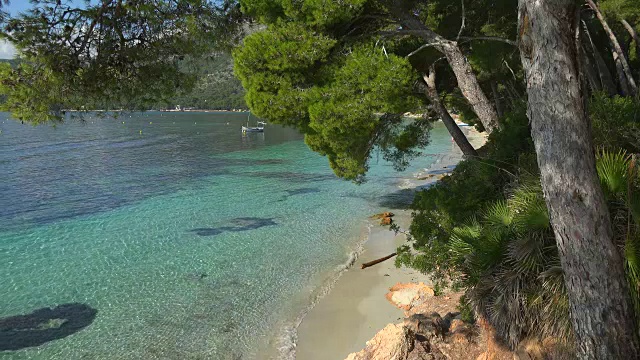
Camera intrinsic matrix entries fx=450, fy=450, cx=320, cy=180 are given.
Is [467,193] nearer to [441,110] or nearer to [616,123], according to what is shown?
[616,123]

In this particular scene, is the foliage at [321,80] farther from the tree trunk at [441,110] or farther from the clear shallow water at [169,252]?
the clear shallow water at [169,252]

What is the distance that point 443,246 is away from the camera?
6.95 m

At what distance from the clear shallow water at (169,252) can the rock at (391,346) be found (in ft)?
8.44

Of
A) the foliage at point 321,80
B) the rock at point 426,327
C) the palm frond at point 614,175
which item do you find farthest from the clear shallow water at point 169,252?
the palm frond at point 614,175

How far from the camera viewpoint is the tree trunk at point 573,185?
11.2 ft

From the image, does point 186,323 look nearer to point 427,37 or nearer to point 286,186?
point 427,37

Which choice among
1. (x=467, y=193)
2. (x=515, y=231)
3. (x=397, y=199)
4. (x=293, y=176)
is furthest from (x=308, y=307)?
(x=293, y=176)

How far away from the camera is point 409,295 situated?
10492 mm

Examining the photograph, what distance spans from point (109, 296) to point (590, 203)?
11.5 meters

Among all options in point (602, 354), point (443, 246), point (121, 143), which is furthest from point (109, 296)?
point (121, 143)

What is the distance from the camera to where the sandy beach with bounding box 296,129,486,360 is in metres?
9.04

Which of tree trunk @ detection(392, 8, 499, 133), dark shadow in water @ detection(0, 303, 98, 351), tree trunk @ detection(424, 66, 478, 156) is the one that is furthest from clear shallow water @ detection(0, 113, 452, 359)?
tree trunk @ detection(392, 8, 499, 133)

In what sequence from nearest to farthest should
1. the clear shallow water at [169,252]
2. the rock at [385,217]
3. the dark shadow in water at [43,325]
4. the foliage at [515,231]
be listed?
the foliage at [515,231]
the dark shadow in water at [43,325]
the clear shallow water at [169,252]
the rock at [385,217]

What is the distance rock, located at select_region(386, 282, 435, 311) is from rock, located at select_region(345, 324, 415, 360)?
8.26ft
